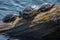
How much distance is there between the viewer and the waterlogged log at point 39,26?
16.7ft

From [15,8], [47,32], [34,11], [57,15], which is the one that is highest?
[15,8]

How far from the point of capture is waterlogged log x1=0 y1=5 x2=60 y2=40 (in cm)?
509

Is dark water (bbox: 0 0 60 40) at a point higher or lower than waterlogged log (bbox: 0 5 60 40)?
higher

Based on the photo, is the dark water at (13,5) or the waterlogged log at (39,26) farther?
the dark water at (13,5)

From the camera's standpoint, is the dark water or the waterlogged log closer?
the waterlogged log

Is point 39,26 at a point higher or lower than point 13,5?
lower

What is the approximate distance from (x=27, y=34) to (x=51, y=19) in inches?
31.2

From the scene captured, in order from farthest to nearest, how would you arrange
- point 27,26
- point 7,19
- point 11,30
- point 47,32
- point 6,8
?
point 6,8 < point 7,19 < point 11,30 < point 27,26 < point 47,32

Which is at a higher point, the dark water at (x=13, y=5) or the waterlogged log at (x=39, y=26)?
the dark water at (x=13, y=5)

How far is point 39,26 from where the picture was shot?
5.26 meters

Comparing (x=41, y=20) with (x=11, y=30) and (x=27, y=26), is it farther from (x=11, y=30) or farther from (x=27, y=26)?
(x=11, y=30)

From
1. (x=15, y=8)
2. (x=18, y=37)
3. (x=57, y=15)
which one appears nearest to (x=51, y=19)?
(x=57, y=15)

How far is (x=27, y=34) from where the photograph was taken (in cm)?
555

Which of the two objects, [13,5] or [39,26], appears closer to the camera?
[39,26]
